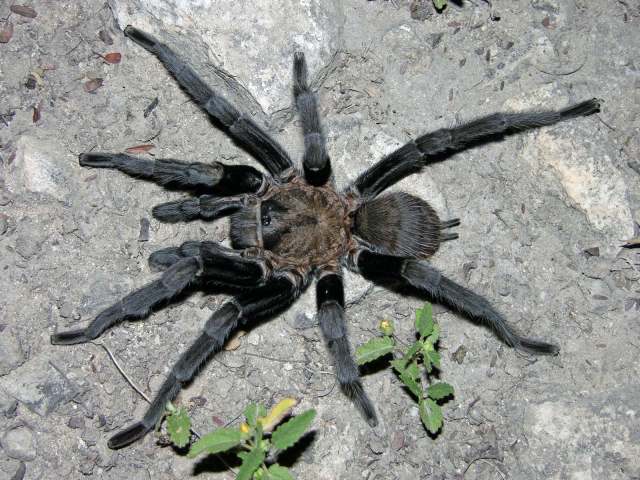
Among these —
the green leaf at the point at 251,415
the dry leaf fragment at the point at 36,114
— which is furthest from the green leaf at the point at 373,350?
the dry leaf fragment at the point at 36,114

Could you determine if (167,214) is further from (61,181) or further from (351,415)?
(351,415)

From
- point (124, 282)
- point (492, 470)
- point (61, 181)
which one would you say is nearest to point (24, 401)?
point (124, 282)

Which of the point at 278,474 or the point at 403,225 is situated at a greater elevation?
the point at 403,225

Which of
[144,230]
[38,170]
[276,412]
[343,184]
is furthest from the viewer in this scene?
[343,184]

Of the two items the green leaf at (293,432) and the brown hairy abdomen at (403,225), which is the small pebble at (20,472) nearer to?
the green leaf at (293,432)

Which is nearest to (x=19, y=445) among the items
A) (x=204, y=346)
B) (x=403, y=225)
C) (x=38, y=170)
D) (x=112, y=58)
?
(x=204, y=346)

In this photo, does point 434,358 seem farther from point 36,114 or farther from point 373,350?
point 36,114

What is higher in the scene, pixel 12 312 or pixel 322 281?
pixel 12 312
